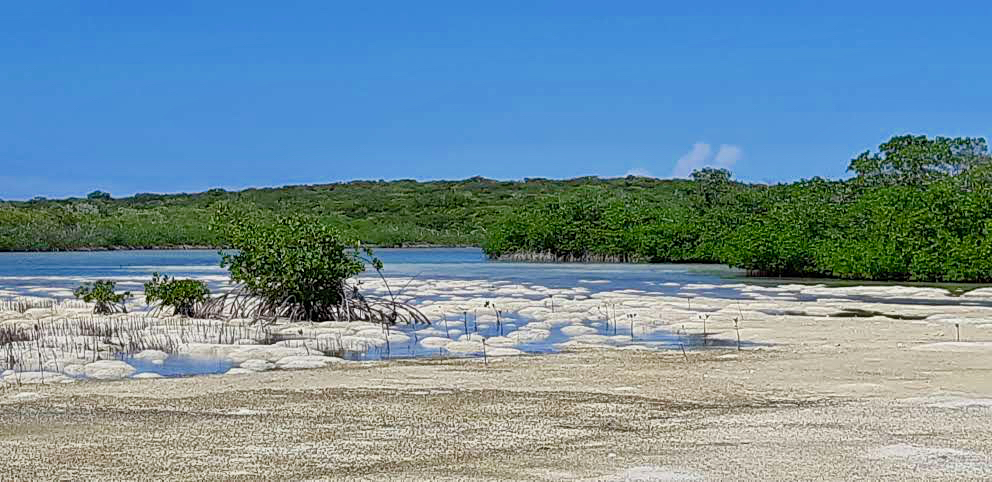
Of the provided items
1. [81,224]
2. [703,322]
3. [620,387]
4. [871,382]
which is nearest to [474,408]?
[620,387]

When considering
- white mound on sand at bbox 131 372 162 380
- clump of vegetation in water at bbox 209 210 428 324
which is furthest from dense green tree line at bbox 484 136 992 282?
white mound on sand at bbox 131 372 162 380

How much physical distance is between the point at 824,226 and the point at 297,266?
34404 millimetres

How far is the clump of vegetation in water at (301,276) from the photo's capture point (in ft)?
84.4

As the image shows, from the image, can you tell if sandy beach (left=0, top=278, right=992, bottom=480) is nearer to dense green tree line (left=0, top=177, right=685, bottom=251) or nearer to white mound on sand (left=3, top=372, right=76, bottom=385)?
white mound on sand (left=3, top=372, right=76, bottom=385)

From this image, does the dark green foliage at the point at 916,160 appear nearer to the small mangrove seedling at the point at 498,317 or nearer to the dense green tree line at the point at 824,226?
the dense green tree line at the point at 824,226

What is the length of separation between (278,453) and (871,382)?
7.92m

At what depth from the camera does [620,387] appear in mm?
15273

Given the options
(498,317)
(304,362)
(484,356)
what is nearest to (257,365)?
(304,362)

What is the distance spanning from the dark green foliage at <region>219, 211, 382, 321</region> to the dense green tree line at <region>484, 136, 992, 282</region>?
26.1m

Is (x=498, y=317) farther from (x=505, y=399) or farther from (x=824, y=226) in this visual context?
(x=824, y=226)

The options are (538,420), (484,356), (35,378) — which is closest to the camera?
(538,420)

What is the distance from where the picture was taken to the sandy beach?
1020cm

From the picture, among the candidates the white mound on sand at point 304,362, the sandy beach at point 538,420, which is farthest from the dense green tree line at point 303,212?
Result: the sandy beach at point 538,420

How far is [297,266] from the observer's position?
25594 mm
